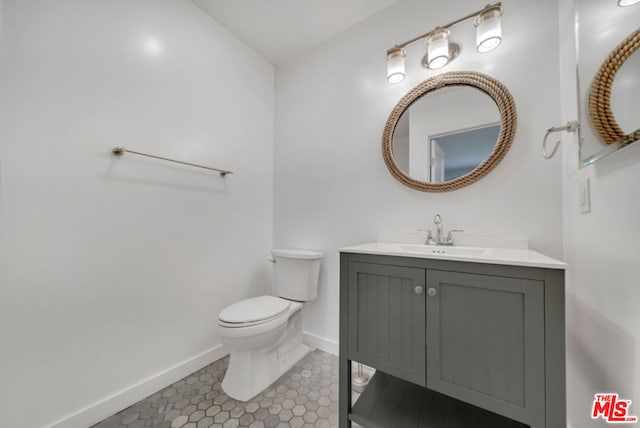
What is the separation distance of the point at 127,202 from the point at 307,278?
3.93 feet

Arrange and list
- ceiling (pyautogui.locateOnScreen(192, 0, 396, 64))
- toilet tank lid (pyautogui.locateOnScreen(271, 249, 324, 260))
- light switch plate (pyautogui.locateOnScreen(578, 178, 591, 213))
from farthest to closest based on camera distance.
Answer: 1. toilet tank lid (pyautogui.locateOnScreen(271, 249, 324, 260))
2. ceiling (pyautogui.locateOnScreen(192, 0, 396, 64))
3. light switch plate (pyautogui.locateOnScreen(578, 178, 591, 213))

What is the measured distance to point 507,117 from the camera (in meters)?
1.22

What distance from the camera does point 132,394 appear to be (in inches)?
50.3

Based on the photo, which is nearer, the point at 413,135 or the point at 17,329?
the point at 17,329

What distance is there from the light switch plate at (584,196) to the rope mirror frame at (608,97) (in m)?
0.23

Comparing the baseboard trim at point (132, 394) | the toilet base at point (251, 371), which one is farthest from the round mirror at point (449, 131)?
the baseboard trim at point (132, 394)

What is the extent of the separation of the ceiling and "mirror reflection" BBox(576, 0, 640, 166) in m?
1.19

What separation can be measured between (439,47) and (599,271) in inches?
49.5

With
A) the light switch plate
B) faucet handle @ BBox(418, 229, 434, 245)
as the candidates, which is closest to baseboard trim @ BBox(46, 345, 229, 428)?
faucet handle @ BBox(418, 229, 434, 245)

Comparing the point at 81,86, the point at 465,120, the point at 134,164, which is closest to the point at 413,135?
the point at 465,120

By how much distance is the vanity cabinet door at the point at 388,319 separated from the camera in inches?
37.9

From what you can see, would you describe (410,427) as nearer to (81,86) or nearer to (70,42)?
(81,86)

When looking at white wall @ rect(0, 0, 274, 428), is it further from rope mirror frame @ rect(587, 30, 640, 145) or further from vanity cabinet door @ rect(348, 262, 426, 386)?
rope mirror frame @ rect(587, 30, 640, 145)

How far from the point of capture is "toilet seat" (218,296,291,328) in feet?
4.17
